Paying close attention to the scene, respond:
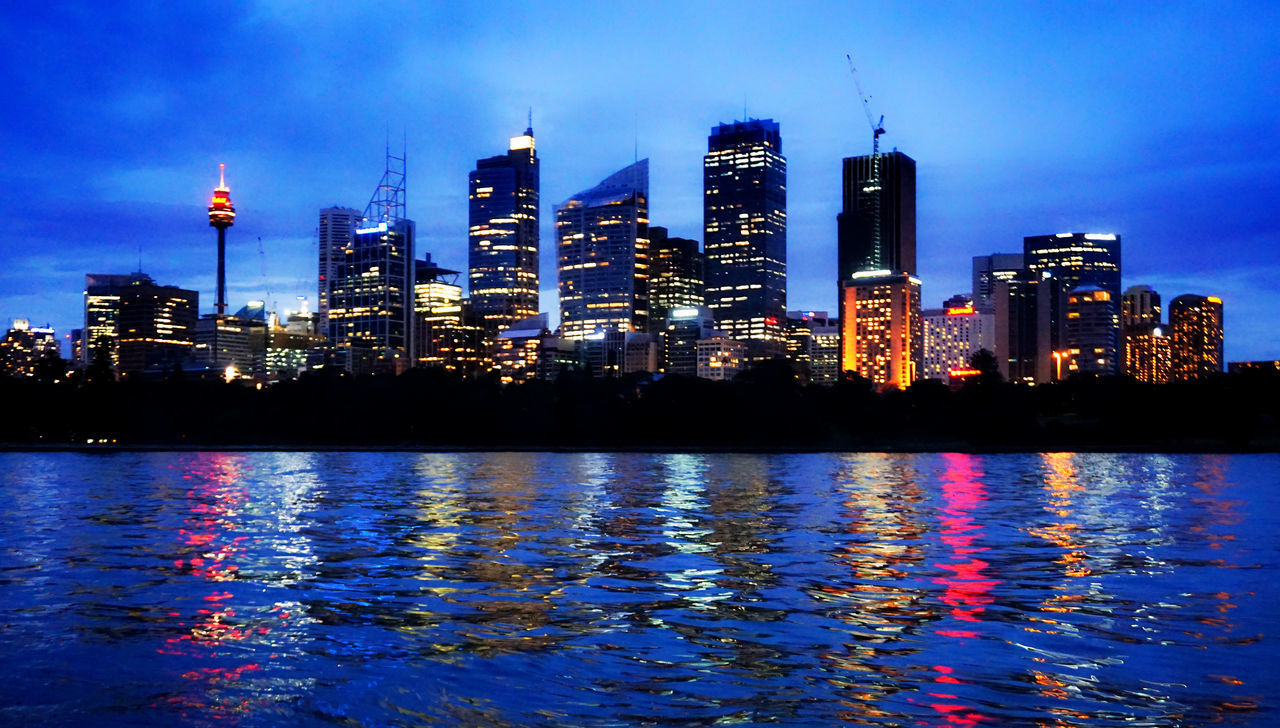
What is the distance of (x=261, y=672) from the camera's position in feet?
49.6

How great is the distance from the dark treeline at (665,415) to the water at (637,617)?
115 m

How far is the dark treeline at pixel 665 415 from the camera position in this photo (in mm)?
158500

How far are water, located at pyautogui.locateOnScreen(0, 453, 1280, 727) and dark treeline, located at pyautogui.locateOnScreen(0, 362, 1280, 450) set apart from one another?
378ft

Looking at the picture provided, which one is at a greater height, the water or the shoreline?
the water

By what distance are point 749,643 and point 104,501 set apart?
42.5 metres

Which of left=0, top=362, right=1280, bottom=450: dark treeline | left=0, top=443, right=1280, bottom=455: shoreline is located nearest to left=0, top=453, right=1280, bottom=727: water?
left=0, top=443, right=1280, bottom=455: shoreline

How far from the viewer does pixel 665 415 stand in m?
162

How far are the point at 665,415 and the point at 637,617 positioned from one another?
14228 cm

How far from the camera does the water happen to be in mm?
13406

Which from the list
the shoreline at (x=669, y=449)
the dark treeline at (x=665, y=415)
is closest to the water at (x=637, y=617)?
the shoreline at (x=669, y=449)

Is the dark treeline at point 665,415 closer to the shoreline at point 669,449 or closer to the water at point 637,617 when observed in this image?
the shoreline at point 669,449

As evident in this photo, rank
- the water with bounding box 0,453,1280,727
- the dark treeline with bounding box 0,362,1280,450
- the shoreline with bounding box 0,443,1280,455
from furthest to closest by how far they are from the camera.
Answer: the dark treeline with bounding box 0,362,1280,450 → the shoreline with bounding box 0,443,1280,455 → the water with bounding box 0,453,1280,727

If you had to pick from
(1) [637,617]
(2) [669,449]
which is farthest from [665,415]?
(1) [637,617]

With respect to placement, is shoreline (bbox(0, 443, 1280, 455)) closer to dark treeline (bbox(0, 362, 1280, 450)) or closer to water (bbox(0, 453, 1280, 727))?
dark treeline (bbox(0, 362, 1280, 450))
